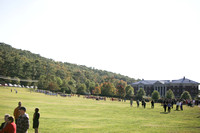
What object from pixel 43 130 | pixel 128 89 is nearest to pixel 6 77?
pixel 128 89

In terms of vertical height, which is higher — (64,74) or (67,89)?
Result: (64,74)

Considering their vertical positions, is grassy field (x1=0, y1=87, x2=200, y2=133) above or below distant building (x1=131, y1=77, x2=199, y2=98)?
below

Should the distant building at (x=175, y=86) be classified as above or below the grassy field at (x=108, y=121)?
above

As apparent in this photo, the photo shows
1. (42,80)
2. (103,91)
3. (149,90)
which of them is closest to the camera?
(42,80)

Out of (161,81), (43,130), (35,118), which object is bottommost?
(43,130)

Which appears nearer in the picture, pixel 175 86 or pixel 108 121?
pixel 108 121

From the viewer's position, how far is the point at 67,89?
13512 cm

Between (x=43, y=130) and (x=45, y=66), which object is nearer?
(x=43, y=130)

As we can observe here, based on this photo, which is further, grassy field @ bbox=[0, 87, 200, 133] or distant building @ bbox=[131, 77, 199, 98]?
distant building @ bbox=[131, 77, 199, 98]

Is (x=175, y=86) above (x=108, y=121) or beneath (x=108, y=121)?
above

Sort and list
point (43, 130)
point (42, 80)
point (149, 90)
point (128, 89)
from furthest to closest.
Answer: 1. point (149, 90)
2. point (128, 89)
3. point (42, 80)
4. point (43, 130)

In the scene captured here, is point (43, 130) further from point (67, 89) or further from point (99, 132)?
point (67, 89)

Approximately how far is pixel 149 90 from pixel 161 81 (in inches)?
464

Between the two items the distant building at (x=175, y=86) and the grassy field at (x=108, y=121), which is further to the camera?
the distant building at (x=175, y=86)
